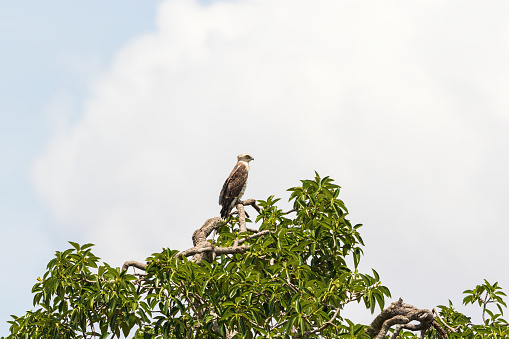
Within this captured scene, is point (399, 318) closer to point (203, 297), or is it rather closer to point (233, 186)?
point (203, 297)

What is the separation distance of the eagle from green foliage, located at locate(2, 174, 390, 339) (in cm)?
373

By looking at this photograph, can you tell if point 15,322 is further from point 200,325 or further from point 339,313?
point 339,313

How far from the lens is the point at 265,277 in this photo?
32.3 ft

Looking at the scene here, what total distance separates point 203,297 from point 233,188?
4917mm

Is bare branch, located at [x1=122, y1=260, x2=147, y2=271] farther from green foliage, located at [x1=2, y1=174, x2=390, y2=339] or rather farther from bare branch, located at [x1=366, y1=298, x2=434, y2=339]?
bare branch, located at [x1=366, y1=298, x2=434, y2=339]

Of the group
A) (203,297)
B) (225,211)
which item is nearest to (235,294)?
(203,297)

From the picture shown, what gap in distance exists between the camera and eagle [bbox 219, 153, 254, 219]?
1405 cm

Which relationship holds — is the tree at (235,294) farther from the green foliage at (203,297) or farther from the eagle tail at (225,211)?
the eagle tail at (225,211)

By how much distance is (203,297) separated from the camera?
9.63m

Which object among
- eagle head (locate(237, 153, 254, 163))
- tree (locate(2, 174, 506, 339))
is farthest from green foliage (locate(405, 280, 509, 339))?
eagle head (locate(237, 153, 254, 163))

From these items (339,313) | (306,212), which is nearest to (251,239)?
(306,212)

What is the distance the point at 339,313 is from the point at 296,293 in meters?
1.05

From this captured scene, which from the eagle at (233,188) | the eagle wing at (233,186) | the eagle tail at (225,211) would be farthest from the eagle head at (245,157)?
the eagle tail at (225,211)

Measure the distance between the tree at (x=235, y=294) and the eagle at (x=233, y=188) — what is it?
3.43m
